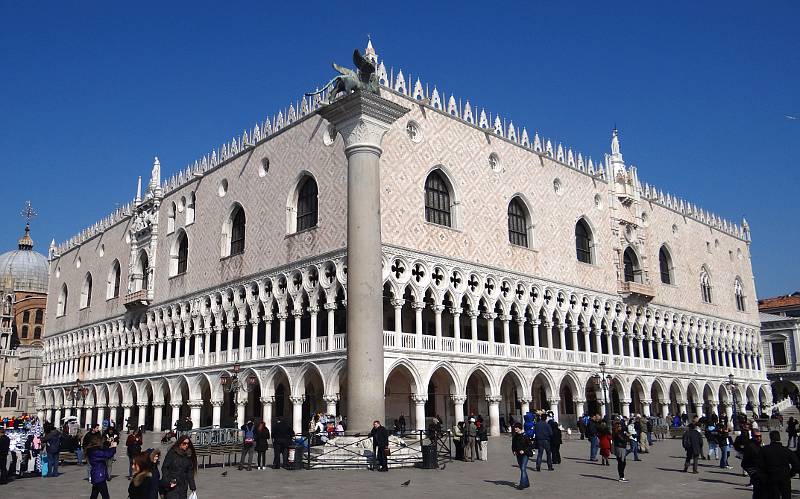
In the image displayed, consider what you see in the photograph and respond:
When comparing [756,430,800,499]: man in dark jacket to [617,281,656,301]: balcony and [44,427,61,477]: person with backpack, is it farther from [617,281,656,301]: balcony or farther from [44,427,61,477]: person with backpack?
[617,281,656,301]: balcony

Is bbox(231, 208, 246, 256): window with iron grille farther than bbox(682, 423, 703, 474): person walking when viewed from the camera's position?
Yes

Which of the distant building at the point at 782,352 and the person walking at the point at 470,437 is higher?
the distant building at the point at 782,352

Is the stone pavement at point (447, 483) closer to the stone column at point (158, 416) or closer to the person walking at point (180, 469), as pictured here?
the person walking at point (180, 469)

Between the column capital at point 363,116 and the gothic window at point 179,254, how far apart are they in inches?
790

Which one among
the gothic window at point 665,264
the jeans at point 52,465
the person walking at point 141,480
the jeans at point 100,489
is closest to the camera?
the person walking at point 141,480

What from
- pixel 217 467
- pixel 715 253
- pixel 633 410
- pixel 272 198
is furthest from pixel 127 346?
pixel 715 253

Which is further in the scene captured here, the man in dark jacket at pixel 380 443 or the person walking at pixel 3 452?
the man in dark jacket at pixel 380 443

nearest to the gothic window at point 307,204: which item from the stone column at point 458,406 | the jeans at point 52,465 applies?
the stone column at point 458,406

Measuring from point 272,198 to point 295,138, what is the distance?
8.52ft

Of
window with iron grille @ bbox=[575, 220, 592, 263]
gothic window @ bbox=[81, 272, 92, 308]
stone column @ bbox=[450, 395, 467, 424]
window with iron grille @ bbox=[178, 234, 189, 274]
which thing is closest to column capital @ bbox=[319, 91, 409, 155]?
stone column @ bbox=[450, 395, 467, 424]

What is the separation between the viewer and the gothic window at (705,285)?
42.3m

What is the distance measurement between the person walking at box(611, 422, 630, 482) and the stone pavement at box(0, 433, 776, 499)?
0.24m

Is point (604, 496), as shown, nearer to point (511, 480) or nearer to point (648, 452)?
point (511, 480)

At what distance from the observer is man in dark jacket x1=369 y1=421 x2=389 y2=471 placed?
14.0 m
